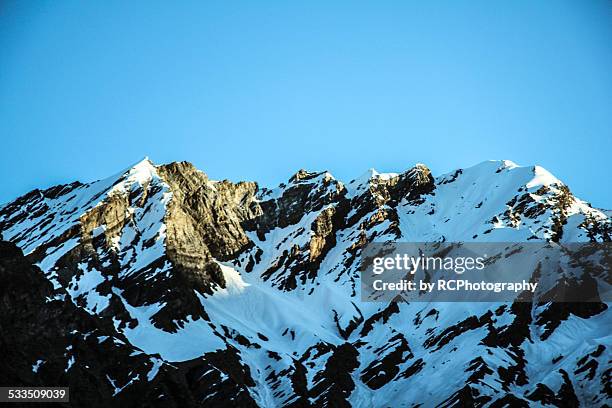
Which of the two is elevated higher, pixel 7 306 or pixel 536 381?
pixel 7 306

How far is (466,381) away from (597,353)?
3039 cm

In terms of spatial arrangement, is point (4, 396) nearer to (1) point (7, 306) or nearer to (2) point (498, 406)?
(1) point (7, 306)

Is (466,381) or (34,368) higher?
(34,368)

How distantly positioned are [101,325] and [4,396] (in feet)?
290

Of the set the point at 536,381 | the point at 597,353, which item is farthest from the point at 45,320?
the point at 597,353

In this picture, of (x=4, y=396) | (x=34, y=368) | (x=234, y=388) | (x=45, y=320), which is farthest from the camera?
(x=234, y=388)

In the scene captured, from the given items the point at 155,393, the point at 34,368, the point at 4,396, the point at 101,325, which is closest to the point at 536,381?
the point at 155,393

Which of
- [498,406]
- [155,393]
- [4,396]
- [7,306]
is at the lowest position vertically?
[498,406]

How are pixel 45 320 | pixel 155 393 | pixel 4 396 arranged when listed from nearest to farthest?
pixel 4 396 < pixel 45 320 < pixel 155 393

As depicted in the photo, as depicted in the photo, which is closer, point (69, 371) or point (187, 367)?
point (69, 371)

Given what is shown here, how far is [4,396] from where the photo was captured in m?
107

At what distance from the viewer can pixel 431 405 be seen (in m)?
193

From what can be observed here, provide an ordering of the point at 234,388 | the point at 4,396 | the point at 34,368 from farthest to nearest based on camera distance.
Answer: the point at 234,388 < the point at 34,368 < the point at 4,396

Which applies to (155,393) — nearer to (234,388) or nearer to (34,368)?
(234,388)
